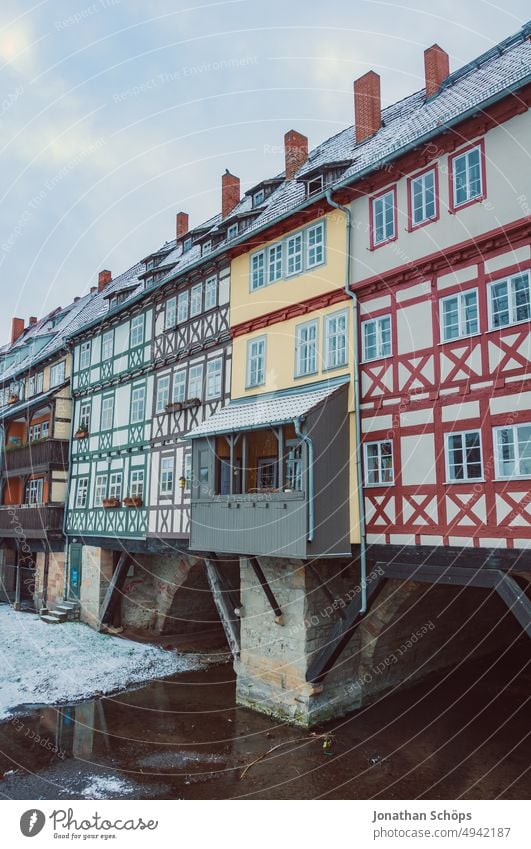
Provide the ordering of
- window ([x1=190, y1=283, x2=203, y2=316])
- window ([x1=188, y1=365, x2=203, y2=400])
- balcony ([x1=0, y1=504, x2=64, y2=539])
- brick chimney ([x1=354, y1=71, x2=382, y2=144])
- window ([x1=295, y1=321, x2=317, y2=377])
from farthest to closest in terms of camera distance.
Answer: balcony ([x1=0, y1=504, x2=64, y2=539]), window ([x1=190, y1=283, x2=203, y2=316]), window ([x1=188, y1=365, x2=203, y2=400]), brick chimney ([x1=354, y1=71, x2=382, y2=144]), window ([x1=295, y1=321, x2=317, y2=377])

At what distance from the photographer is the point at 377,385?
12.7 m

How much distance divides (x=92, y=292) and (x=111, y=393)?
12114mm

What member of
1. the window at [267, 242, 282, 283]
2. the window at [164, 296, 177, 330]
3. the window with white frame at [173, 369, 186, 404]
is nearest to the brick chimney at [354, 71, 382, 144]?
the window at [267, 242, 282, 283]

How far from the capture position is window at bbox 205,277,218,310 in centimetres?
1794

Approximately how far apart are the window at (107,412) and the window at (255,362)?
869 centimetres

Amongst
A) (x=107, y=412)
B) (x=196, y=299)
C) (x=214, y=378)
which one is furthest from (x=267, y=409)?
(x=107, y=412)

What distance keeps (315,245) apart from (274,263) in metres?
1.52

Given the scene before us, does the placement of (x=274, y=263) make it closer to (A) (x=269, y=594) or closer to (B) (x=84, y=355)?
(A) (x=269, y=594)

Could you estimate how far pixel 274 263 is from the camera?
15.7 meters

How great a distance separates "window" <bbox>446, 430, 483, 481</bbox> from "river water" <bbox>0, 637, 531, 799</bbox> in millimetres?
5515

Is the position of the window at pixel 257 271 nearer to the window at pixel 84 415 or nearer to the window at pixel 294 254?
the window at pixel 294 254

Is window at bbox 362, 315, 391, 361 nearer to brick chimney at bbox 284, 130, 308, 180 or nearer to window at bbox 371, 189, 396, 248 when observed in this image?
window at bbox 371, 189, 396, 248

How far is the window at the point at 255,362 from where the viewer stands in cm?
1573

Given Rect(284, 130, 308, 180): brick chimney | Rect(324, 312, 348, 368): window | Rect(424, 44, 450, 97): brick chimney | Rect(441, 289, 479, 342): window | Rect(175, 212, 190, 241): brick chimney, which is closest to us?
Rect(441, 289, 479, 342): window
